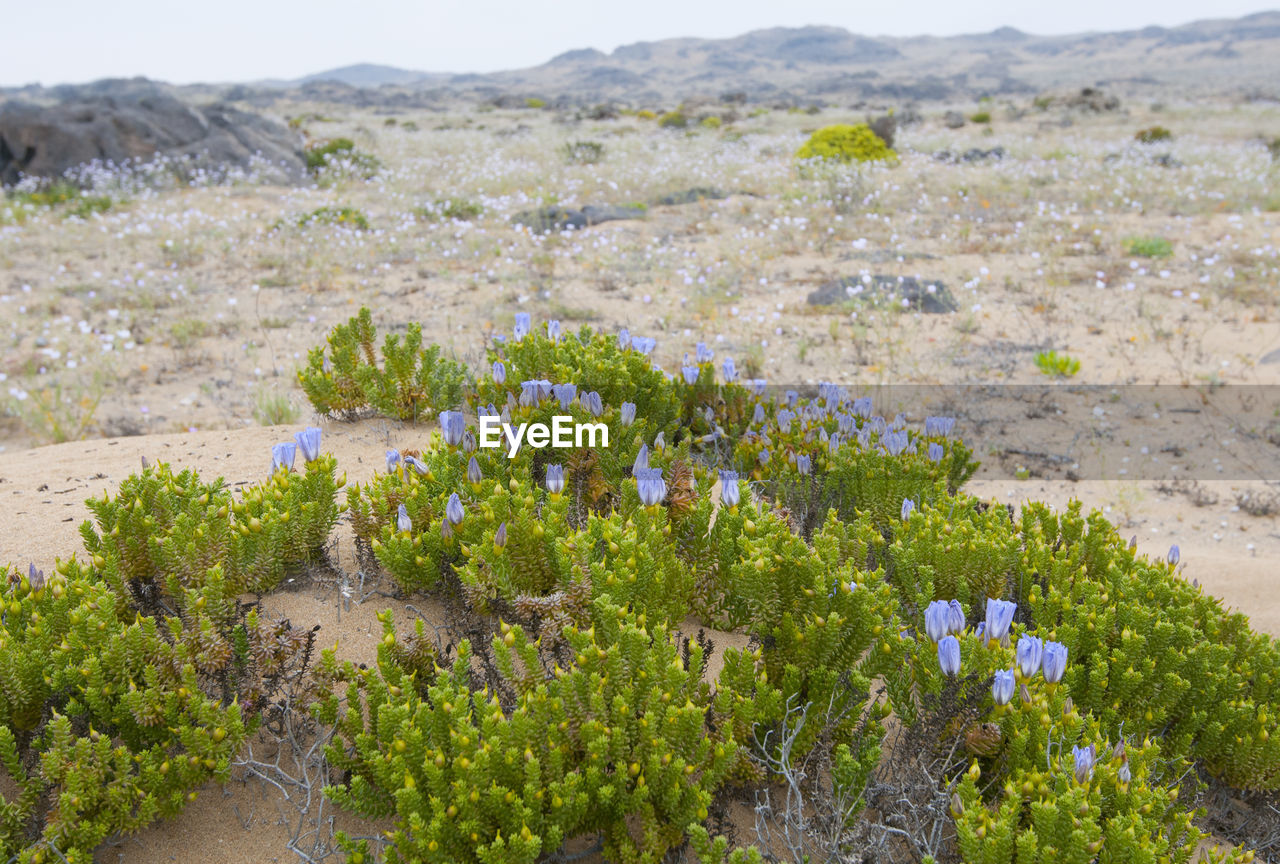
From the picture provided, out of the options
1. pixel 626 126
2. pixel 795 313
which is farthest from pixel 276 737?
pixel 626 126

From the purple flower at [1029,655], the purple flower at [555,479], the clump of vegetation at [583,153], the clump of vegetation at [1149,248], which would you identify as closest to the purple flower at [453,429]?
the purple flower at [555,479]

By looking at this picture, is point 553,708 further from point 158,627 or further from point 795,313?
point 795,313

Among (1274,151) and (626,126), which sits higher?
(626,126)

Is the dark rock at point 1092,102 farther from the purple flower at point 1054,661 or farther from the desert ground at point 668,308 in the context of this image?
the purple flower at point 1054,661

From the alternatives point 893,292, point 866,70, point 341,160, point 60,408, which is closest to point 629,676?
point 60,408

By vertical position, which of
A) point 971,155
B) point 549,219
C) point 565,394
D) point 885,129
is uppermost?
point 885,129

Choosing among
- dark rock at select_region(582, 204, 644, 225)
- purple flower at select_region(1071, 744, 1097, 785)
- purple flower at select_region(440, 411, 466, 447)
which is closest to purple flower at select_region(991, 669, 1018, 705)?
purple flower at select_region(1071, 744, 1097, 785)

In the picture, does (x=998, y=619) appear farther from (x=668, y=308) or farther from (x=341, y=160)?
(x=341, y=160)
